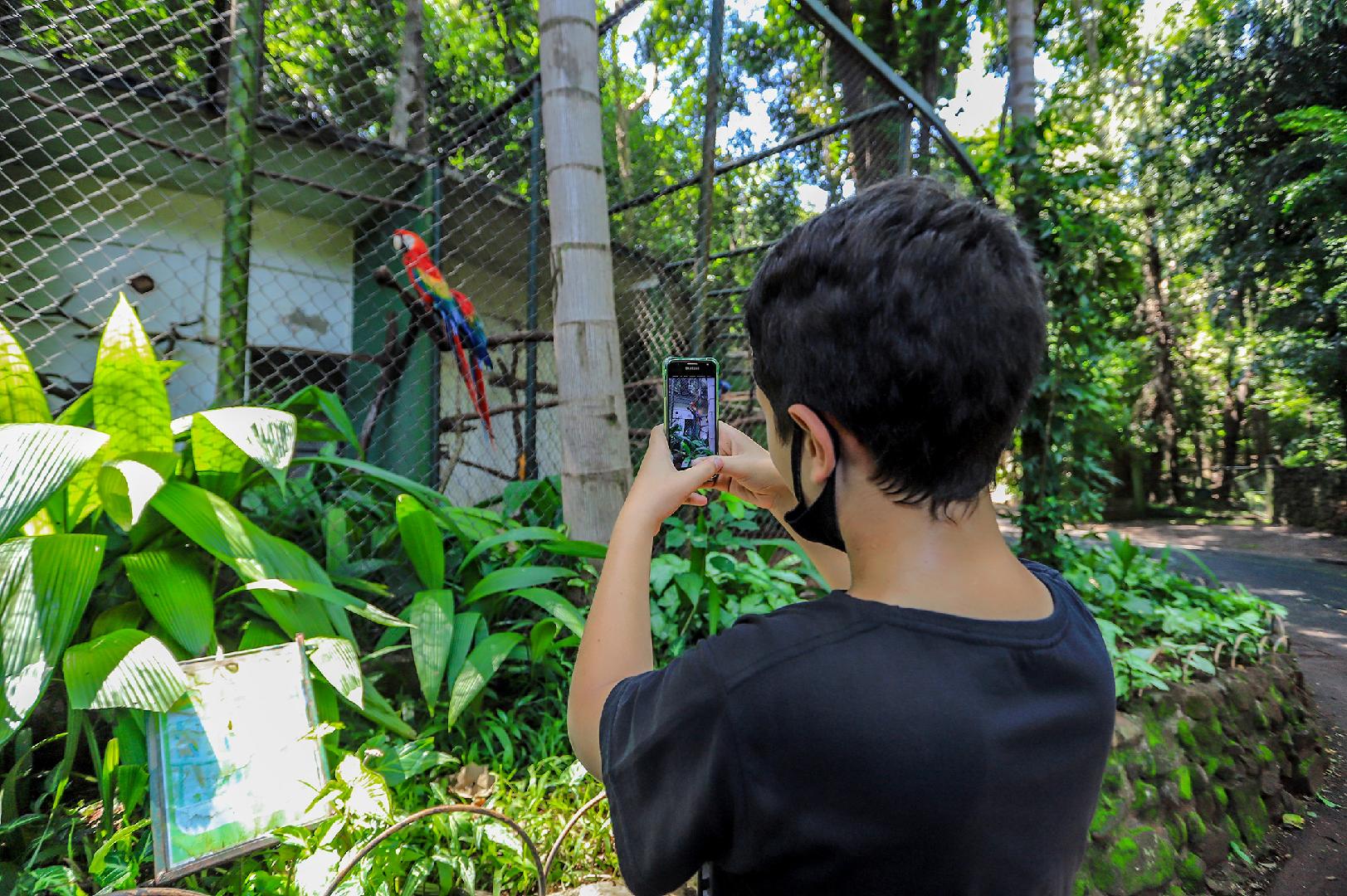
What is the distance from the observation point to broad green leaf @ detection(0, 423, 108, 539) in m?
1.32

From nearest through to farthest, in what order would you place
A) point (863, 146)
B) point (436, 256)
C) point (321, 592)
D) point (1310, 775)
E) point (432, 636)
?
point (321, 592)
point (432, 636)
point (1310, 775)
point (863, 146)
point (436, 256)

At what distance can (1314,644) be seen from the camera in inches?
135

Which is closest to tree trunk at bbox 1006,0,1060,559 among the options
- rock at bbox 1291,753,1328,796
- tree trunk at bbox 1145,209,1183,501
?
rock at bbox 1291,753,1328,796

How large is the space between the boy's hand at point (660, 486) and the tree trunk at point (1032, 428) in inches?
150

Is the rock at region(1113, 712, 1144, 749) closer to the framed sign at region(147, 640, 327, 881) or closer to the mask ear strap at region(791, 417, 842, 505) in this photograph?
the mask ear strap at region(791, 417, 842, 505)

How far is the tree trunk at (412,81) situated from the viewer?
3.88 metres

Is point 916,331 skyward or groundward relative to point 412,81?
groundward

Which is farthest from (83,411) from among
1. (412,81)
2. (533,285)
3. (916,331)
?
(412,81)

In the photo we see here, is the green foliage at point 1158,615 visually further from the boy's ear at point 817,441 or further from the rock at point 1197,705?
the boy's ear at point 817,441

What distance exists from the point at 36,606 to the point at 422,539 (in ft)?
2.70

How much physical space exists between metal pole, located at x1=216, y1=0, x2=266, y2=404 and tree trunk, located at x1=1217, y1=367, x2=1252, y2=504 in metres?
11.1

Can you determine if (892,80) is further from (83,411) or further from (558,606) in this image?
(83,411)

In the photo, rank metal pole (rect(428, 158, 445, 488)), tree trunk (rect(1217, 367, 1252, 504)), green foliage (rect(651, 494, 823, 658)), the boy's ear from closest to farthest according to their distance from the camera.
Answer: the boy's ear → green foliage (rect(651, 494, 823, 658)) → metal pole (rect(428, 158, 445, 488)) → tree trunk (rect(1217, 367, 1252, 504))

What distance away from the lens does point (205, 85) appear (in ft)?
11.3
